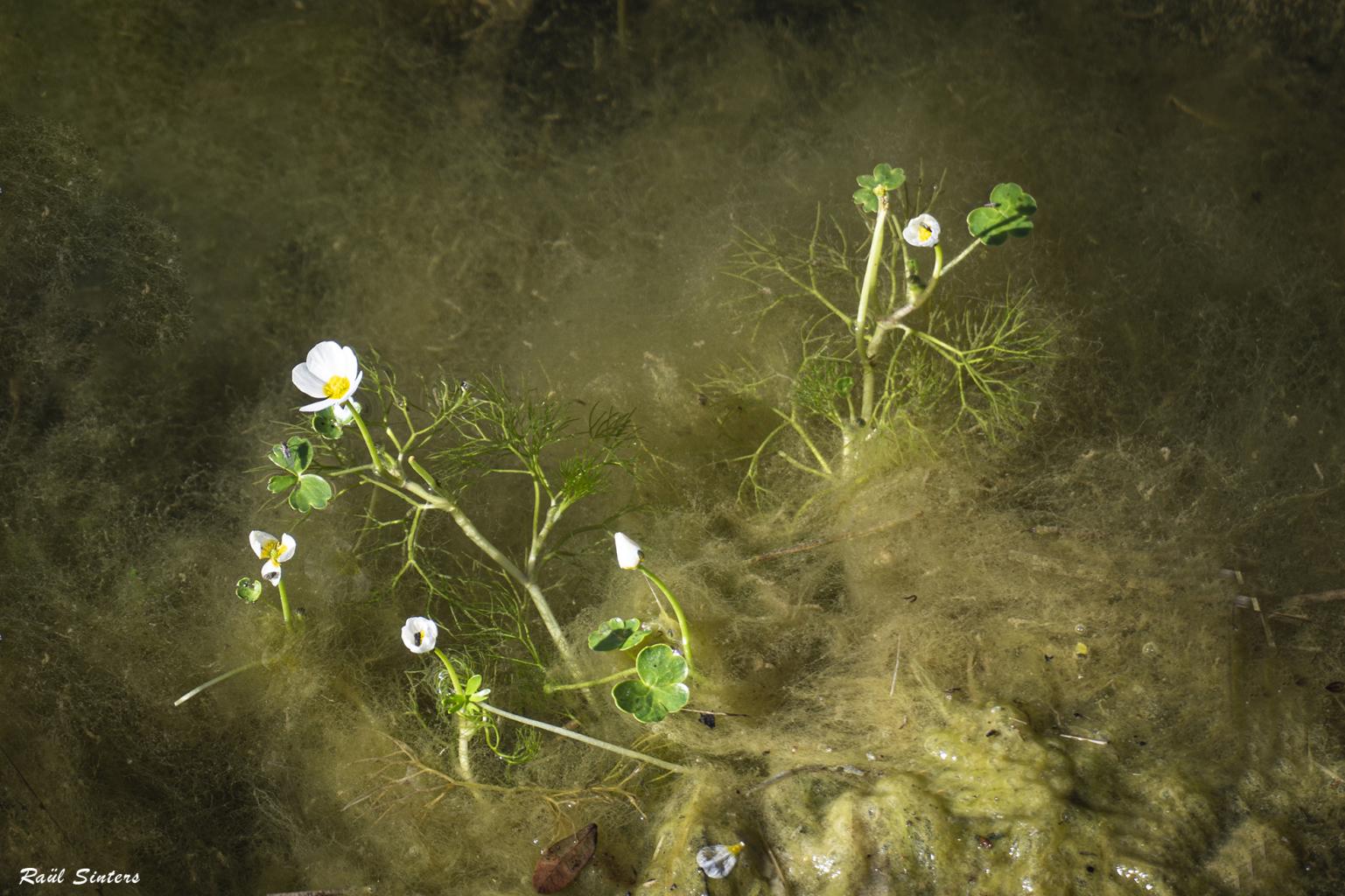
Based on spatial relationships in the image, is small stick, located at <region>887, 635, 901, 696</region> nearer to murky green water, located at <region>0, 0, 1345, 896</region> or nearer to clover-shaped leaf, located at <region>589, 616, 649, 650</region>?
murky green water, located at <region>0, 0, 1345, 896</region>

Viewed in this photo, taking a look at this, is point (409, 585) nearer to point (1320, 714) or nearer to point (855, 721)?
point (855, 721)

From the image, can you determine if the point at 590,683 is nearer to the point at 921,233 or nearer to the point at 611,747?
the point at 611,747

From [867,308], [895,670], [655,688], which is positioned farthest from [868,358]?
[655,688]

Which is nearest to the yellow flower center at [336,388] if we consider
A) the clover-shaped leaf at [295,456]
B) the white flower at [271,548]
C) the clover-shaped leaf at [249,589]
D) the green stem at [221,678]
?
the clover-shaped leaf at [295,456]

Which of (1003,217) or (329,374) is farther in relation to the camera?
(1003,217)

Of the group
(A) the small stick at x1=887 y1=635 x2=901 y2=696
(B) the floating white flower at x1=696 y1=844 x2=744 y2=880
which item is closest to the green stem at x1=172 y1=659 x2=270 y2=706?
(B) the floating white flower at x1=696 y1=844 x2=744 y2=880

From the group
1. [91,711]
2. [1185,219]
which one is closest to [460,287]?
[91,711]

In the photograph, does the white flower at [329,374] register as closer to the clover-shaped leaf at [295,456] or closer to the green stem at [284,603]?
the clover-shaped leaf at [295,456]
